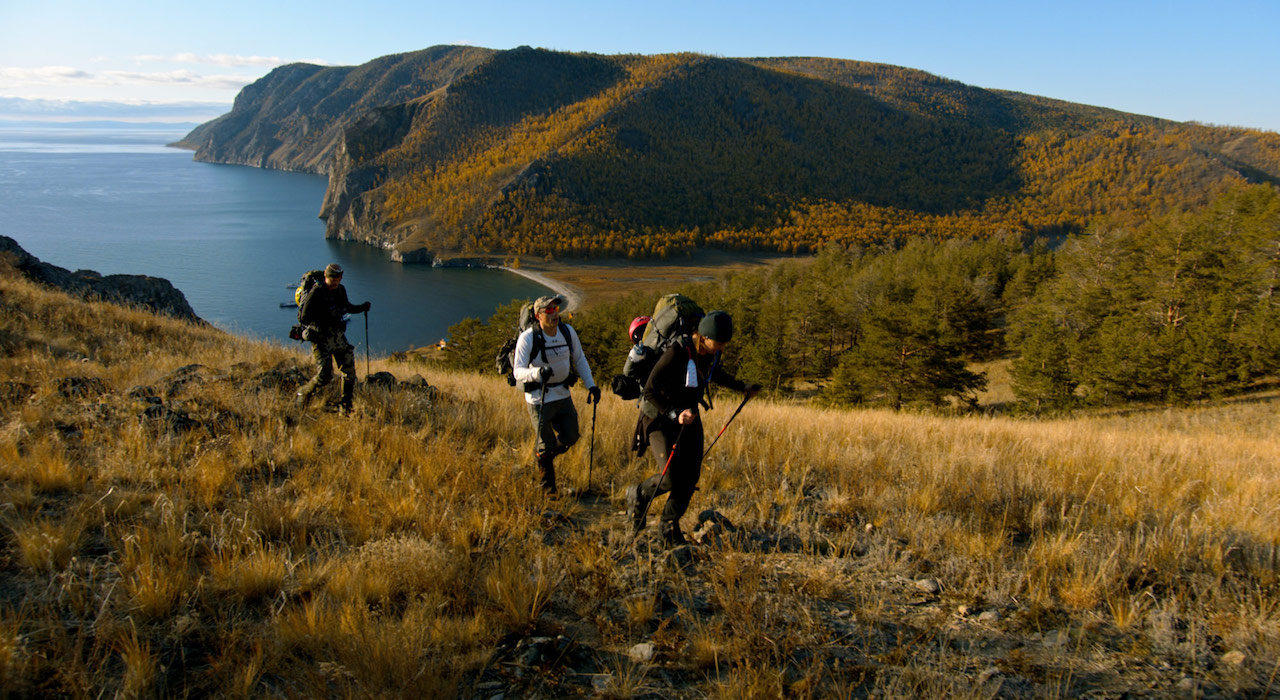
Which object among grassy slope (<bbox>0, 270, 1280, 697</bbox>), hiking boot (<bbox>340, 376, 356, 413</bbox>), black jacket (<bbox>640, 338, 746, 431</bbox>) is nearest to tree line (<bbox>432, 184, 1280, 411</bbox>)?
hiking boot (<bbox>340, 376, 356, 413</bbox>)

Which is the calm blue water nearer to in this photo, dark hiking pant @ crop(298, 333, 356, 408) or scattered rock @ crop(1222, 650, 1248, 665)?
dark hiking pant @ crop(298, 333, 356, 408)

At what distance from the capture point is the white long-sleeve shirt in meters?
4.84

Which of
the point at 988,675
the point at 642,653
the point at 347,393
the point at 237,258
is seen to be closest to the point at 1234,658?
the point at 988,675

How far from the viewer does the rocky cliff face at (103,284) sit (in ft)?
48.1

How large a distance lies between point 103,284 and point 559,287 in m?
83.5

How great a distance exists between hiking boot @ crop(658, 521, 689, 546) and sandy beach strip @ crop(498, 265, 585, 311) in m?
79.2

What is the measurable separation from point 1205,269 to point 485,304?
7573 cm

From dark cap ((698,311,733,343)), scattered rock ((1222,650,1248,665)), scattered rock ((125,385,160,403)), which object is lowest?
scattered rock ((125,385,160,403))

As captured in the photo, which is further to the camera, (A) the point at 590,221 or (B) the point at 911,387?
(A) the point at 590,221

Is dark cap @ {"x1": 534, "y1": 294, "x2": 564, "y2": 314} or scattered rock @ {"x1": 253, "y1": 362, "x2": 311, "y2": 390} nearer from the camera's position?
dark cap @ {"x1": 534, "y1": 294, "x2": 564, "y2": 314}

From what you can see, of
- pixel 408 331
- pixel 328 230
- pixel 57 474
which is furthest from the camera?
pixel 328 230

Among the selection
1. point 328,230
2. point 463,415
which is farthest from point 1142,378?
point 328,230

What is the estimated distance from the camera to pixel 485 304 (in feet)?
283

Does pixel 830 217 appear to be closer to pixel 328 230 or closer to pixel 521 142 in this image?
pixel 521 142
